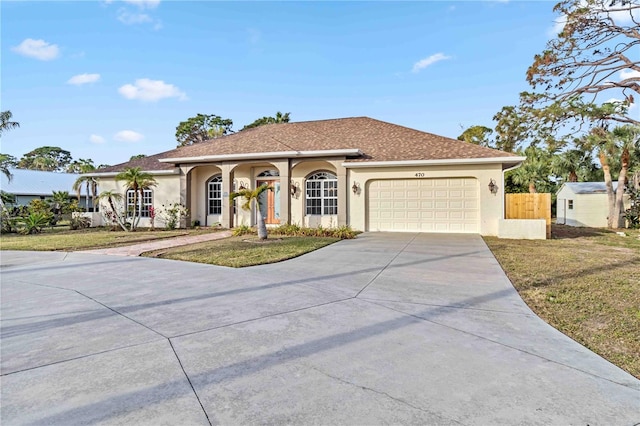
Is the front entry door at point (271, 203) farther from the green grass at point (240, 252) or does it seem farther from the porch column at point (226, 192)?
the green grass at point (240, 252)

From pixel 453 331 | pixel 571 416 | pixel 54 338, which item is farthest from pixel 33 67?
pixel 571 416

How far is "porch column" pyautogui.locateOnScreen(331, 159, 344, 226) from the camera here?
15.9 meters

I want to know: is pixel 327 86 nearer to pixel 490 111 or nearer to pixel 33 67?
pixel 490 111

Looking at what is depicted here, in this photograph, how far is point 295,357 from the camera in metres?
3.18

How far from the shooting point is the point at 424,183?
1541cm

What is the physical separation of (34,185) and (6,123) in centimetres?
1664

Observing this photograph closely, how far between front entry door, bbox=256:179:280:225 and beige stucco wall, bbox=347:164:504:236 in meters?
4.16

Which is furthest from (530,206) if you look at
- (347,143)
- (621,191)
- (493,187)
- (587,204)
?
(587,204)

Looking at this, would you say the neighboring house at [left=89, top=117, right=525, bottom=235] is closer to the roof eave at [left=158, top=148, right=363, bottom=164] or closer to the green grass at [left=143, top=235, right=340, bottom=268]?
the roof eave at [left=158, top=148, right=363, bottom=164]

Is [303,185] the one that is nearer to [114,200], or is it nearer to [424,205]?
Answer: [424,205]

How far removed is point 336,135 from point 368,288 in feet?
46.4

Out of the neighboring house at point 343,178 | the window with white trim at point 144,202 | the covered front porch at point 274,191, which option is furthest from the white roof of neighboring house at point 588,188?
the window with white trim at point 144,202

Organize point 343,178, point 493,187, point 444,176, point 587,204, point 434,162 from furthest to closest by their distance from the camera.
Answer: point 587,204 < point 343,178 < point 444,176 < point 434,162 < point 493,187

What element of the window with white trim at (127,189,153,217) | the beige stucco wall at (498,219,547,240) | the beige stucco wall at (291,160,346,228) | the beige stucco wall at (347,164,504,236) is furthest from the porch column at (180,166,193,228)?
the beige stucco wall at (498,219,547,240)
